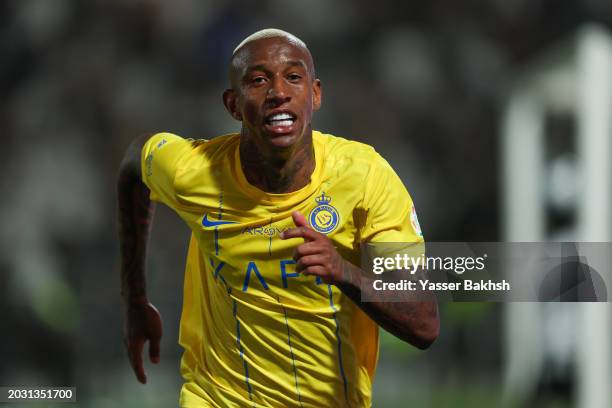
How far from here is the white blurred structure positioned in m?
7.30

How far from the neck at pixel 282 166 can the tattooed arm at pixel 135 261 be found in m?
0.63

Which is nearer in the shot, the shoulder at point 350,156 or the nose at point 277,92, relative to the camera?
the nose at point 277,92

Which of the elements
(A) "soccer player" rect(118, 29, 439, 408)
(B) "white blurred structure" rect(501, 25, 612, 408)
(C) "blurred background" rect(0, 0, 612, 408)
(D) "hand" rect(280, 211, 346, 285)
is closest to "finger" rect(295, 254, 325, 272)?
(D) "hand" rect(280, 211, 346, 285)

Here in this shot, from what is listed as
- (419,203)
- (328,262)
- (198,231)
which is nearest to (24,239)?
(419,203)

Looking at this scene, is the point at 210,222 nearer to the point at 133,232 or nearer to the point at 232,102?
the point at 232,102

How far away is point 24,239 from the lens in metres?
8.34

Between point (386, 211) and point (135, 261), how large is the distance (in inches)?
46.0

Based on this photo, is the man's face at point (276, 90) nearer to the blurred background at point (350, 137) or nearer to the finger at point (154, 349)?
the finger at point (154, 349)

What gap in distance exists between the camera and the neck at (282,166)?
3.62 metres

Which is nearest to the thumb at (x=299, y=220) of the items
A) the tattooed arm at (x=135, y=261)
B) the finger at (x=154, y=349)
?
the tattooed arm at (x=135, y=261)

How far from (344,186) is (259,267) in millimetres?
386

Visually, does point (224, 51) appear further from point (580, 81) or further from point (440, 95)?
point (580, 81)

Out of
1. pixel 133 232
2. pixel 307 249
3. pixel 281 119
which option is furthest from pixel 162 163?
pixel 307 249

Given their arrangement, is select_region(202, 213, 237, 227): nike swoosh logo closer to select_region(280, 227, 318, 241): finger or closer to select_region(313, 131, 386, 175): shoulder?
select_region(313, 131, 386, 175): shoulder
